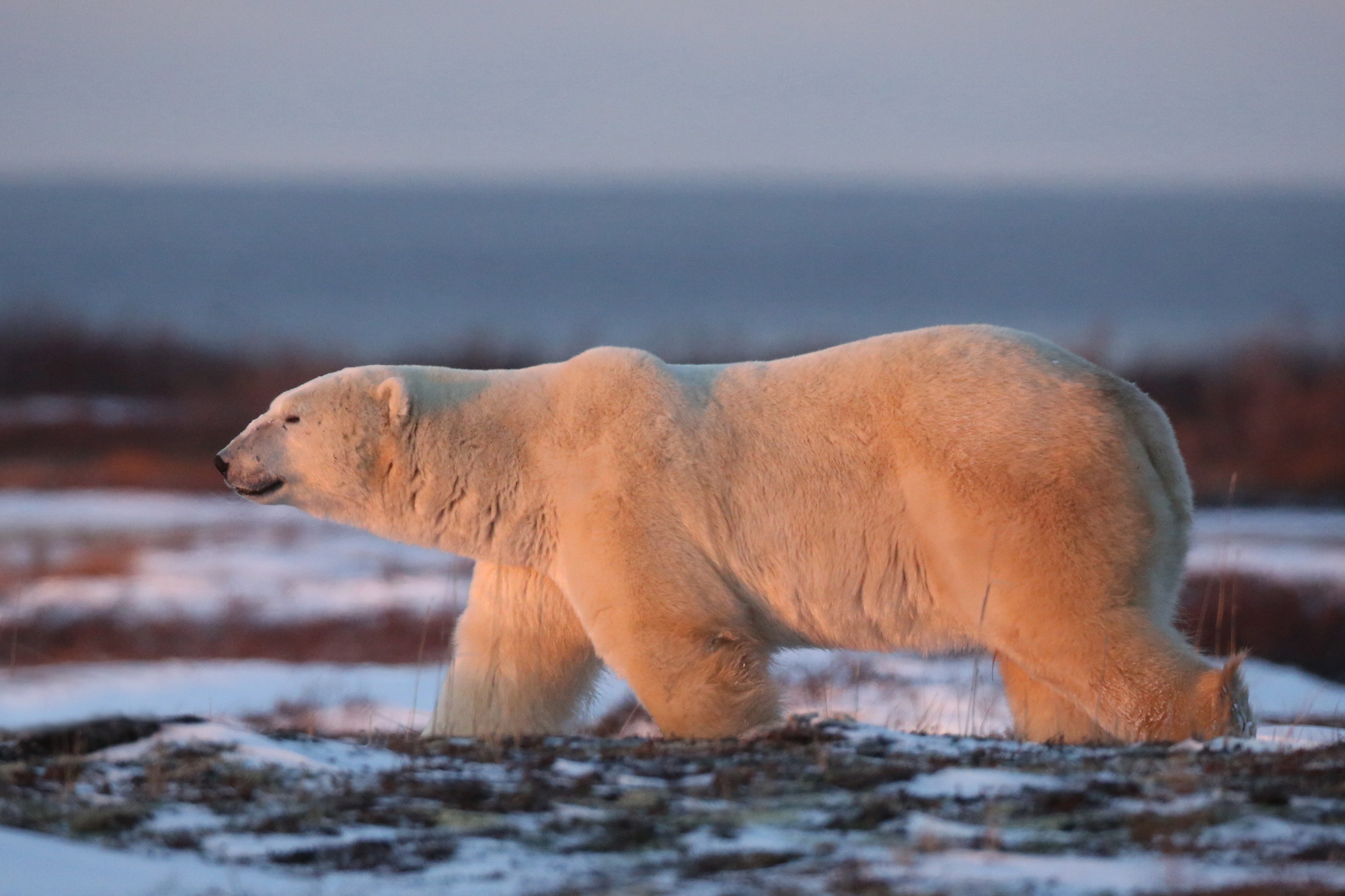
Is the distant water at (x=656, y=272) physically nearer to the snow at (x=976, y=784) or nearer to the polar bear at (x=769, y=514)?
the polar bear at (x=769, y=514)

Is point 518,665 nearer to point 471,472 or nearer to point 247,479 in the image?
point 471,472

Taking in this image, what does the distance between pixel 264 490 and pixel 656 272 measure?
91814 millimetres

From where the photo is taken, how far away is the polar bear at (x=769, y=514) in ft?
15.4

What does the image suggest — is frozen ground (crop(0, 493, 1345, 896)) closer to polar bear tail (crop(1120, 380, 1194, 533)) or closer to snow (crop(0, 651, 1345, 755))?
polar bear tail (crop(1120, 380, 1194, 533))

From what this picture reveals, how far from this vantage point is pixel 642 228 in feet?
474

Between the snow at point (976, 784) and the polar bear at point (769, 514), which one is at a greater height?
the polar bear at point (769, 514)

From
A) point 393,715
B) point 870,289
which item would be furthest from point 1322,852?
point 870,289

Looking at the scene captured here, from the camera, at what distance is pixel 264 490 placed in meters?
5.51

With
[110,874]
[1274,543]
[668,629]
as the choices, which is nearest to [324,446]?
[668,629]

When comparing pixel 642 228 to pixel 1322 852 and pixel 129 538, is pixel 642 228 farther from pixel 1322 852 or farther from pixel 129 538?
pixel 1322 852

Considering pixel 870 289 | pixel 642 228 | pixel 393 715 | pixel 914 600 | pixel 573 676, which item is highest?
pixel 642 228

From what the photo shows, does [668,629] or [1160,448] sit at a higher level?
[1160,448]

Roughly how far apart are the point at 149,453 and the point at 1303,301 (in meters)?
17.2

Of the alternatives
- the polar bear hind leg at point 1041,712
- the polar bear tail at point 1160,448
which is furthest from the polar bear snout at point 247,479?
the polar bear tail at point 1160,448
